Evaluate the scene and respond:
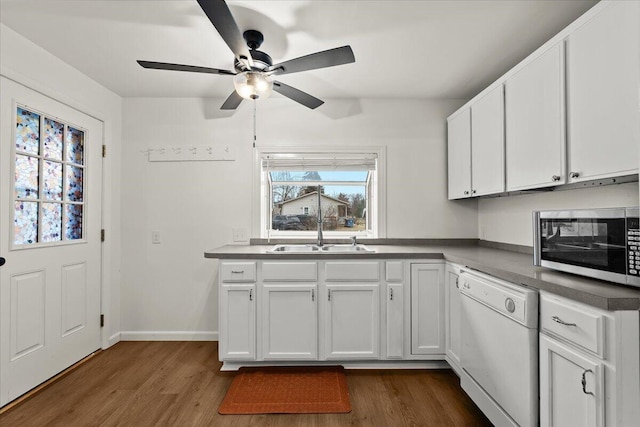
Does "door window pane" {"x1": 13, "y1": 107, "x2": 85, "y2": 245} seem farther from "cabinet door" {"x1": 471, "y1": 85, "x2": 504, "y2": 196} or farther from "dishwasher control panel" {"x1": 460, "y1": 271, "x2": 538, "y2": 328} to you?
"cabinet door" {"x1": 471, "y1": 85, "x2": 504, "y2": 196}

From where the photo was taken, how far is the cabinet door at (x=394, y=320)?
7.79 feet

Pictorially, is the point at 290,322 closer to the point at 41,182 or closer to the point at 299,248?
the point at 299,248

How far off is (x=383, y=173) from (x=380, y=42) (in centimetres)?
123

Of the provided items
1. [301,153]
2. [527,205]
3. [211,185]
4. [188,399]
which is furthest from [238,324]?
[527,205]

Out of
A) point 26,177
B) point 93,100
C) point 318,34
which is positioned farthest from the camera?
point 93,100

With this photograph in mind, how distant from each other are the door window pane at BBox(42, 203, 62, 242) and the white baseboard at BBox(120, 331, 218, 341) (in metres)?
1.17

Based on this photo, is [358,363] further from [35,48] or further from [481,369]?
[35,48]

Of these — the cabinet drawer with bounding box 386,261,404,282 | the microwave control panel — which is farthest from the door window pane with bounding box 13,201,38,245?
the microwave control panel

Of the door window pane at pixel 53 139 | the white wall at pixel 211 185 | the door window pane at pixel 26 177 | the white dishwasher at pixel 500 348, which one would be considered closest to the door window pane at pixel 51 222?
the door window pane at pixel 26 177

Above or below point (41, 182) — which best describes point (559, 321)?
below

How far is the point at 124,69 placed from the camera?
8.13 ft

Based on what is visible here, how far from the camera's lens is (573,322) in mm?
1188

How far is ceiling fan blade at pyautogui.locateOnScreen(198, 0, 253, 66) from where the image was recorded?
52.4 inches

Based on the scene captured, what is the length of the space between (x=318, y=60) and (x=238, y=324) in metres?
1.92
